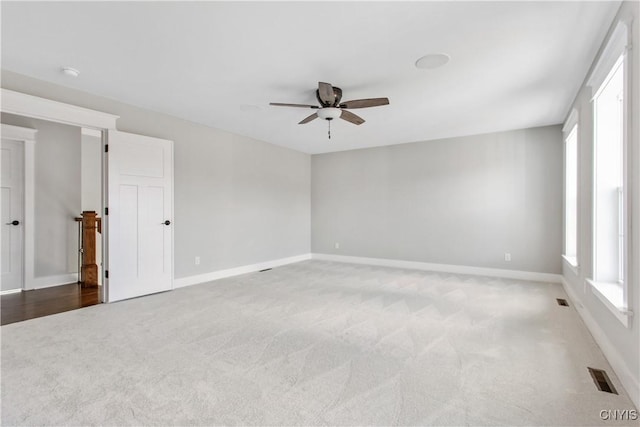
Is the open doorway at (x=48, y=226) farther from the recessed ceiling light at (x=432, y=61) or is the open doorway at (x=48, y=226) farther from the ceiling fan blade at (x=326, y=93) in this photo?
the recessed ceiling light at (x=432, y=61)

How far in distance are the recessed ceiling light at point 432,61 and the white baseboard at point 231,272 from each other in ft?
13.7

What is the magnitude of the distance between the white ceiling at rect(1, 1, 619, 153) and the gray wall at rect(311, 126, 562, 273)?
43.7 inches

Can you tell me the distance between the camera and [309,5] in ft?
6.84

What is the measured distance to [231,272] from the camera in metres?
5.36

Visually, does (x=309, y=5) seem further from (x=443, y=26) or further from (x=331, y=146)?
(x=331, y=146)

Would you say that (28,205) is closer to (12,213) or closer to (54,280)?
(12,213)

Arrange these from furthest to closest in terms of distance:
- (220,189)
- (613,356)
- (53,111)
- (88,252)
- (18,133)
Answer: (220,189)
(88,252)
(18,133)
(53,111)
(613,356)

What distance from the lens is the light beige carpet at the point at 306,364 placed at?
1.70m

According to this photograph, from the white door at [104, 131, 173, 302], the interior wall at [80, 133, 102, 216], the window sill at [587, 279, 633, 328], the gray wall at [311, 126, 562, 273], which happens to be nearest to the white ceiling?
the white door at [104, 131, 173, 302]

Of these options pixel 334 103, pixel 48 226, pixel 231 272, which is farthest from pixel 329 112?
pixel 48 226

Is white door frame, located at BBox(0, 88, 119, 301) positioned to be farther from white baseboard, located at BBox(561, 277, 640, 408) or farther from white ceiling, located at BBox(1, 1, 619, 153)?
white baseboard, located at BBox(561, 277, 640, 408)

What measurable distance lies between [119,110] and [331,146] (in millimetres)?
3786

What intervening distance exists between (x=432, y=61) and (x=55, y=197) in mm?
5624

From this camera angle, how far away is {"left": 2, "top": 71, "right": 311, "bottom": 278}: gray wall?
4.09m
